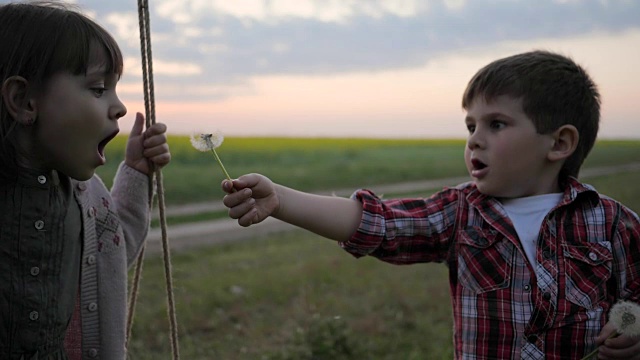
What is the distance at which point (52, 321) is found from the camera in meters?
2.07

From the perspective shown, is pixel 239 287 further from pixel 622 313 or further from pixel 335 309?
pixel 622 313

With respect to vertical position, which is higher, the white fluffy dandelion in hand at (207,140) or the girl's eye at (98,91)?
the girl's eye at (98,91)

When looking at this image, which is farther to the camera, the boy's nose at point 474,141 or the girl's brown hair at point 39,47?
the boy's nose at point 474,141

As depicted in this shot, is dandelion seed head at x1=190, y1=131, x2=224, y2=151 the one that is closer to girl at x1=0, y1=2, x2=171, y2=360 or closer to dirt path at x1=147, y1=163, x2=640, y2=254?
girl at x1=0, y1=2, x2=171, y2=360

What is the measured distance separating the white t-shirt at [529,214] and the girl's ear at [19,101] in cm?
160

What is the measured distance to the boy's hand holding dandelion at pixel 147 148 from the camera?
8.17 ft

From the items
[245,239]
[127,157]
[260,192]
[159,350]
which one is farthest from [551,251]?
[245,239]

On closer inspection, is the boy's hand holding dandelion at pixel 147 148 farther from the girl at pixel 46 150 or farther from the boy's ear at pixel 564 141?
the boy's ear at pixel 564 141

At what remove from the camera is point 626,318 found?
2.30 metres

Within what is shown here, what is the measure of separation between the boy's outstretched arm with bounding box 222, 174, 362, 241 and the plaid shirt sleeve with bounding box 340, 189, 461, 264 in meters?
0.04

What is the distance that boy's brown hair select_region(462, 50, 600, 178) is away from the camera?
2.56 m

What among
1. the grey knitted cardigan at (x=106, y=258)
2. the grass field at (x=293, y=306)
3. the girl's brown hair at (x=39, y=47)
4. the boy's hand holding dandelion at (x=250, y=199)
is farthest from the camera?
the grass field at (x=293, y=306)

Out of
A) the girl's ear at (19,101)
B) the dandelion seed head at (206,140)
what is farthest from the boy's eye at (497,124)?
the girl's ear at (19,101)

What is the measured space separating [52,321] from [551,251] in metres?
1.62
